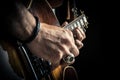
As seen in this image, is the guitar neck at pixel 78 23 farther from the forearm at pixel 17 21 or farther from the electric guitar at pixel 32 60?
the forearm at pixel 17 21

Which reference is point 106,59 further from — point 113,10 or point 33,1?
point 33,1

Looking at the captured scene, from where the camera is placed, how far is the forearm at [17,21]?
0.78 m

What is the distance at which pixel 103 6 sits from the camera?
5.01ft

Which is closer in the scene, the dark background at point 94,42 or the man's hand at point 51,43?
the man's hand at point 51,43

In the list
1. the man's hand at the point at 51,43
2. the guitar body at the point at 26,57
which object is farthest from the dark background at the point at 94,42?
the man's hand at the point at 51,43

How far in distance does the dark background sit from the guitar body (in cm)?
53

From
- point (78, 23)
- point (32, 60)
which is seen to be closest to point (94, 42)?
point (78, 23)

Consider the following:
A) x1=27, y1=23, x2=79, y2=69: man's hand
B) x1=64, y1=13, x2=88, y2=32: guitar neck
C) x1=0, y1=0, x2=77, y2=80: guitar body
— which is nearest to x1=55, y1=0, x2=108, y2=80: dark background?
x1=64, y1=13, x2=88, y2=32: guitar neck

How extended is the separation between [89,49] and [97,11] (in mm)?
258

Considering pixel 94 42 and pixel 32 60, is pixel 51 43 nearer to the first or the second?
pixel 32 60

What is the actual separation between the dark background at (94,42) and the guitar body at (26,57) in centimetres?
53

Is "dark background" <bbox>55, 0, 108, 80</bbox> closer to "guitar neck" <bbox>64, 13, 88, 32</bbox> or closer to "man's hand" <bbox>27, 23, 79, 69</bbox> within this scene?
"guitar neck" <bbox>64, 13, 88, 32</bbox>

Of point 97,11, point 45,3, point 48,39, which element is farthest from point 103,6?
point 48,39

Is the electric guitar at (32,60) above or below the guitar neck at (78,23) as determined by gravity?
above
